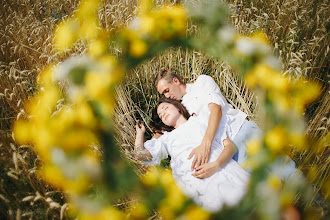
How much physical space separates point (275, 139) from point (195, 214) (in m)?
0.26

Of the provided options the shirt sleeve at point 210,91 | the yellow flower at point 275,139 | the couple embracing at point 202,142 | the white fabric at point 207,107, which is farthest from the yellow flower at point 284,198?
the shirt sleeve at point 210,91

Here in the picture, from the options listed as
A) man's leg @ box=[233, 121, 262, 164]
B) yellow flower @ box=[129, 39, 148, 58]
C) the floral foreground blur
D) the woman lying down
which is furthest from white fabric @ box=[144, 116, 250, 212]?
yellow flower @ box=[129, 39, 148, 58]

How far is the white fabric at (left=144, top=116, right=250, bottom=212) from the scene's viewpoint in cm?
139

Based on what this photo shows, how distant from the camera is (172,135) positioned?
183 cm

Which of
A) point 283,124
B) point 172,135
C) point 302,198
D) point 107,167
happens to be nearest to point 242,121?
point 172,135

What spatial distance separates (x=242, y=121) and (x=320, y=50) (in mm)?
1151

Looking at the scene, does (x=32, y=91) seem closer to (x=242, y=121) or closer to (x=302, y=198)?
(x=242, y=121)

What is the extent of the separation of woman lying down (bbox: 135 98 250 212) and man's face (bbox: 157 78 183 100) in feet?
0.25

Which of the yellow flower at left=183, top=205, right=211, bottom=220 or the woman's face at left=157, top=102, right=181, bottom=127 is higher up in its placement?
the yellow flower at left=183, top=205, right=211, bottom=220

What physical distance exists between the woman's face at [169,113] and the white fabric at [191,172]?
93 mm

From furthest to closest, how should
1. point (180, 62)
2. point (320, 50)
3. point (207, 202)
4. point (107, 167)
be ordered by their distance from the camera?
point (180, 62) → point (320, 50) → point (207, 202) → point (107, 167)

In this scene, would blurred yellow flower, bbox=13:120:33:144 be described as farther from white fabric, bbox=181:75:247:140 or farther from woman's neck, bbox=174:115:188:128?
white fabric, bbox=181:75:247:140

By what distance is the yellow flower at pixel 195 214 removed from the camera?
504mm

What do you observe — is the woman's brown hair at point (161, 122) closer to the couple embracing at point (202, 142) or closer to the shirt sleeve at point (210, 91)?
the couple embracing at point (202, 142)
